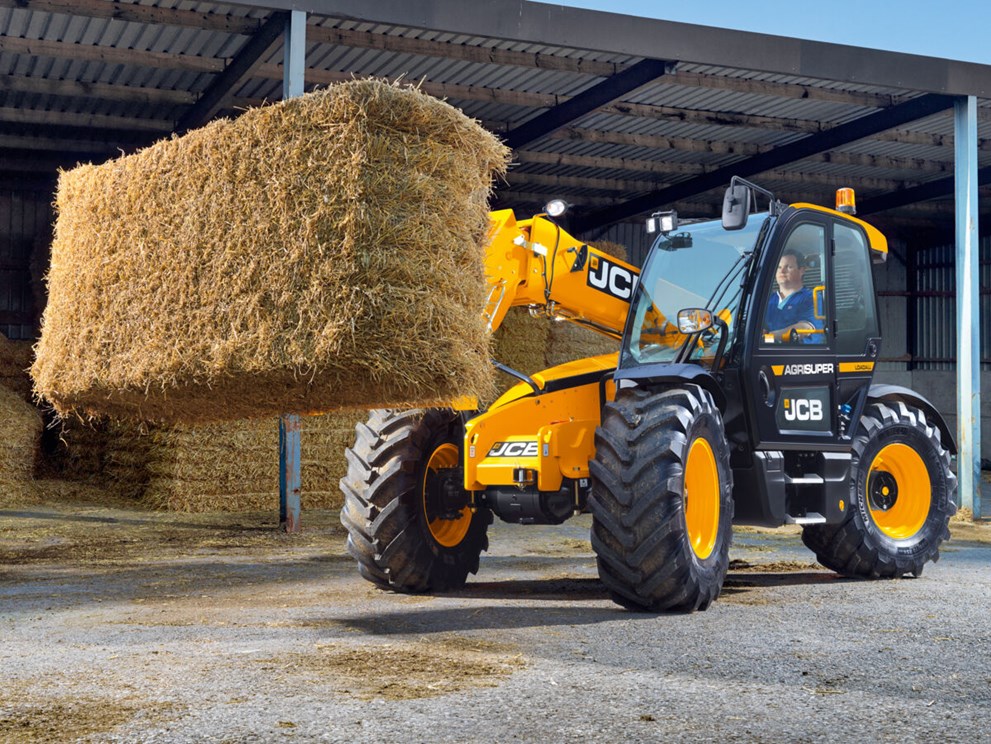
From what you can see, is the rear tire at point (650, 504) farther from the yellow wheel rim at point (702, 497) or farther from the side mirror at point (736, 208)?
the side mirror at point (736, 208)

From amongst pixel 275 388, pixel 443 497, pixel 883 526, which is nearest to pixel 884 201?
pixel 883 526

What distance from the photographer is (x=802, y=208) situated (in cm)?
738

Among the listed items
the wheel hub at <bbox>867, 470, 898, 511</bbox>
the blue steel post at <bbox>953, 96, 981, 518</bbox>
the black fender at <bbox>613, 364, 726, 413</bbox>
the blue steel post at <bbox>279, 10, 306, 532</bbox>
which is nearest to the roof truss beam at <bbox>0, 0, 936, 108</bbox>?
the blue steel post at <bbox>279, 10, 306, 532</bbox>

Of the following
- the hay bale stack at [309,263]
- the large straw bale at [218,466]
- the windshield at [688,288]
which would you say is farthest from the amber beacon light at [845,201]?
the large straw bale at [218,466]

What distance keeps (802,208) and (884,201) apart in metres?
13.8

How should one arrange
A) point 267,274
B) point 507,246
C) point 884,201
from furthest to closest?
point 884,201
point 507,246
point 267,274

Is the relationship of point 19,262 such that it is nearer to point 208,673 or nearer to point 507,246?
point 507,246

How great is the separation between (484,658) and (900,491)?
4203 millimetres

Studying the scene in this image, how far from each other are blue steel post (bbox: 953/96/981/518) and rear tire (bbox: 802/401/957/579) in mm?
4712

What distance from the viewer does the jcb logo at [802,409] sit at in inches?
290

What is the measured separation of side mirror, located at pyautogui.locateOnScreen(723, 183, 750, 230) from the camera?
6637mm

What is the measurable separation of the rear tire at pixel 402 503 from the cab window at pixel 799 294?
2.02 metres

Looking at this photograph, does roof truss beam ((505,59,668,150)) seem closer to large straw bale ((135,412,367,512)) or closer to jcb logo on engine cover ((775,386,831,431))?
large straw bale ((135,412,367,512))

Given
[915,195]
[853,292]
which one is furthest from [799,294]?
[915,195]
